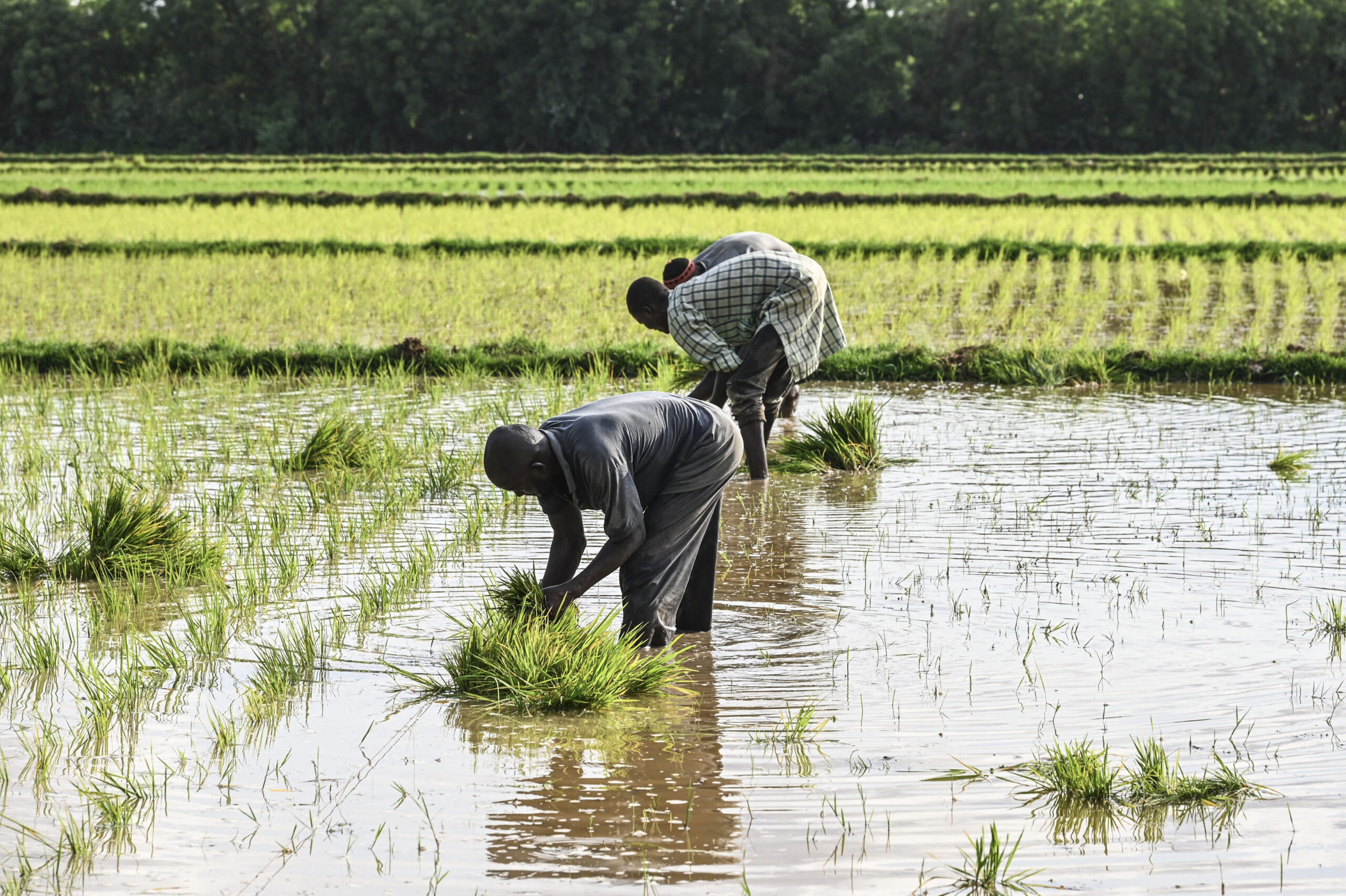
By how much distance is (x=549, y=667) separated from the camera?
4066 millimetres

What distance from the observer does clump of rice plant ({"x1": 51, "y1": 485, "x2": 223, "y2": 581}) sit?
17.7 feet

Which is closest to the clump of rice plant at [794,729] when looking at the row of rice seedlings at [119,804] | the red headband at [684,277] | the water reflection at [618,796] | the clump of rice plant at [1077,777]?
the water reflection at [618,796]

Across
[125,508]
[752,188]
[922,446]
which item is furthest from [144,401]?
[752,188]

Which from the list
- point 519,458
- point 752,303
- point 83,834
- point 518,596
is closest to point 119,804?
point 83,834

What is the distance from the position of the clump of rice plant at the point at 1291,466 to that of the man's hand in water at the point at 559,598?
4187mm

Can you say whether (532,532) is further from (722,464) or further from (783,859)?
(783,859)

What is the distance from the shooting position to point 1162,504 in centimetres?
650

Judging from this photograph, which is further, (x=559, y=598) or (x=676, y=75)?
(x=676, y=75)

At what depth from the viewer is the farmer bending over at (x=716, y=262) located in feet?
22.6

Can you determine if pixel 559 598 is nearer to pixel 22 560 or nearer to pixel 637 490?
pixel 637 490

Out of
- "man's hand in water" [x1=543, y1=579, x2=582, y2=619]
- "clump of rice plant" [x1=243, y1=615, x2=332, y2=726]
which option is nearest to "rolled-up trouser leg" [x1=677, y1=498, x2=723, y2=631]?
"man's hand in water" [x1=543, y1=579, x2=582, y2=619]

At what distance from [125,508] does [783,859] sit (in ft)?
10.9

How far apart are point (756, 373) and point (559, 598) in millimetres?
2825

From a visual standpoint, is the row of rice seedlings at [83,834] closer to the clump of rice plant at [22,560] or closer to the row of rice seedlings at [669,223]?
the clump of rice plant at [22,560]
